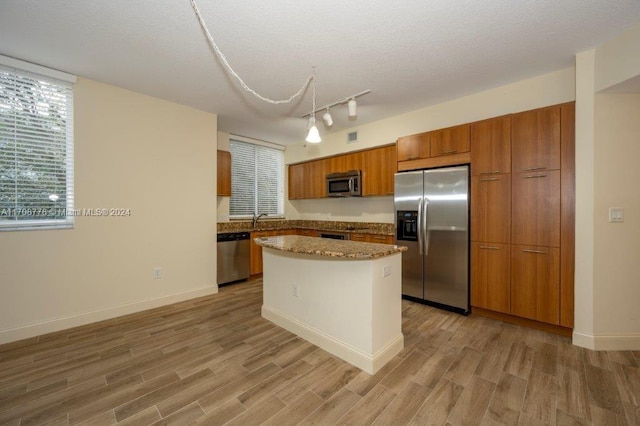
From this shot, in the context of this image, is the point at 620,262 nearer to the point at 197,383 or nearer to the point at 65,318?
the point at 197,383

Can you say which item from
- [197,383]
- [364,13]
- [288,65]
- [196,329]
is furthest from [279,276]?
[364,13]

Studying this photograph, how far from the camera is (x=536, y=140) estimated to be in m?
2.67

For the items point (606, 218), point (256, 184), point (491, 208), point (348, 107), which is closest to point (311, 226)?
point (256, 184)

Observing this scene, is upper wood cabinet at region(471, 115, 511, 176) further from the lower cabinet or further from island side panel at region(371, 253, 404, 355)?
island side panel at region(371, 253, 404, 355)

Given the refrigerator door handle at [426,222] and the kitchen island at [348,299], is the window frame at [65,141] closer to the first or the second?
the kitchen island at [348,299]

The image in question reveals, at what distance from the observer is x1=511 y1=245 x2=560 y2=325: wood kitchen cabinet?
8.44ft

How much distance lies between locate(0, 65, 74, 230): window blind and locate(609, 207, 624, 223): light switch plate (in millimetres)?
5300

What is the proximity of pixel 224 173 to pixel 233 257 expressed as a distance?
1.50 meters

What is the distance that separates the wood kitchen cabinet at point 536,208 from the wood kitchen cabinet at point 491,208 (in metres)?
0.06

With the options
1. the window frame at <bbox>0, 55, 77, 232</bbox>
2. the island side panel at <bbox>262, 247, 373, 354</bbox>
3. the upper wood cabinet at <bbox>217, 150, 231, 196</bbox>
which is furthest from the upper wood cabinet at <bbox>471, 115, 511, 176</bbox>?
the window frame at <bbox>0, 55, 77, 232</bbox>

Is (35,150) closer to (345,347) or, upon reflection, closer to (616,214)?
(345,347)

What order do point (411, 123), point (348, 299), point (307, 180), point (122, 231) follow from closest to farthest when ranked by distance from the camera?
point (348, 299)
point (122, 231)
point (411, 123)
point (307, 180)

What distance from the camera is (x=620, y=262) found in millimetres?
2336

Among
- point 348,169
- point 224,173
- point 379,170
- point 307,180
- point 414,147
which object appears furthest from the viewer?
point 307,180
